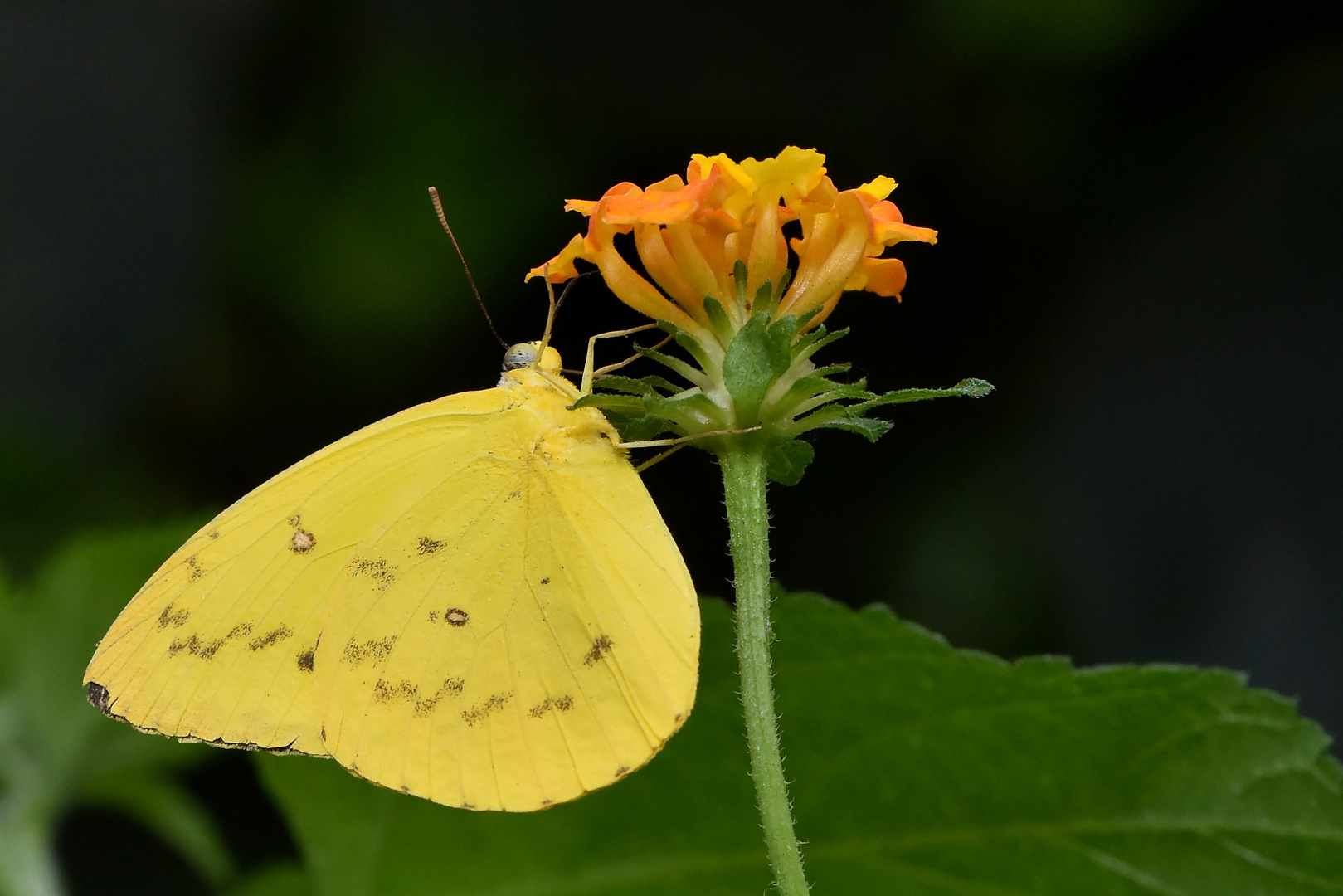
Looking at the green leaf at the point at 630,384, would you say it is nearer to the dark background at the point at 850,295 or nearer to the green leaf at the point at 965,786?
the green leaf at the point at 965,786

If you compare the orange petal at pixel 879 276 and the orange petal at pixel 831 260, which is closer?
the orange petal at pixel 831 260

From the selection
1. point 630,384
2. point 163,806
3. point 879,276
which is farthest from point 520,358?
point 163,806

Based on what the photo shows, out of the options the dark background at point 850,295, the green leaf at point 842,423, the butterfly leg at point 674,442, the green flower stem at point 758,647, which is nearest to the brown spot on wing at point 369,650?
the butterfly leg at point 674,442

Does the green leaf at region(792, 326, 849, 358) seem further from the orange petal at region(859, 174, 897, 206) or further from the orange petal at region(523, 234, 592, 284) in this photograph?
the orange petal at region(523, 234, 592, 284)

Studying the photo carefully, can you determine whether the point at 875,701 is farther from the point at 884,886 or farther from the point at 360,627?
the point at 360,627

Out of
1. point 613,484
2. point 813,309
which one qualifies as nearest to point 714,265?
point 813,309

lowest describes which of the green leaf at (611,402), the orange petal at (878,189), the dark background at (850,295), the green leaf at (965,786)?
the green leaf at (965,786)

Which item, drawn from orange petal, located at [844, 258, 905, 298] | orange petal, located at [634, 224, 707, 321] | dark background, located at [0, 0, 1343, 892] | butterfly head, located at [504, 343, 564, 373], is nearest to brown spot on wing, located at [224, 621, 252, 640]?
butterfly head, located at [504, 343, 564, 373]
